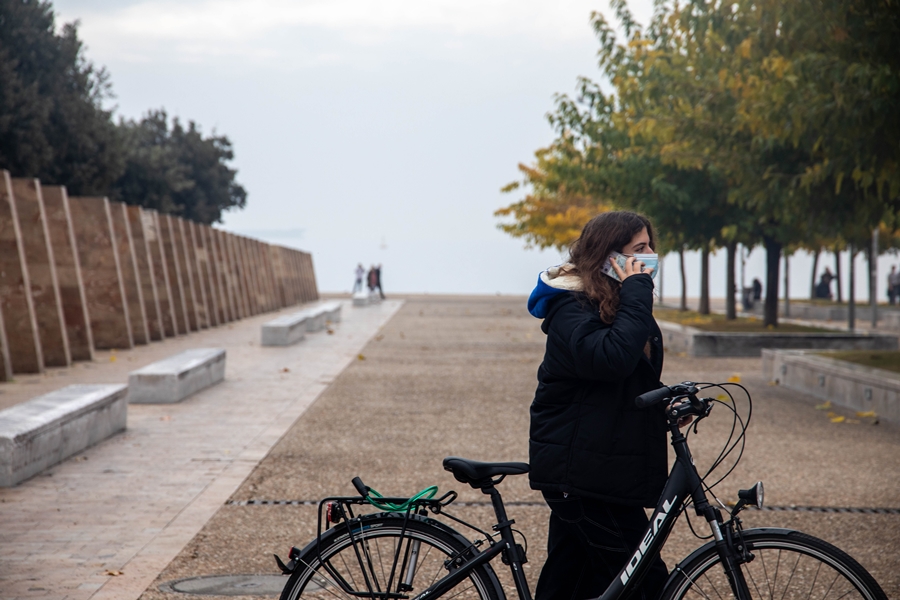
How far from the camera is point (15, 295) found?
15.0 metres

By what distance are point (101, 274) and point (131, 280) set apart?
4.70ft

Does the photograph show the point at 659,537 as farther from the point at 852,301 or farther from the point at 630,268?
the point at 852,301

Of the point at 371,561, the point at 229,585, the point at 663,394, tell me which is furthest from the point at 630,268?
the point at 229,585

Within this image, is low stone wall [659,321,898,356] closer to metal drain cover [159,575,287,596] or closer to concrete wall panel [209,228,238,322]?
metal drain cover [159,575,287,596]

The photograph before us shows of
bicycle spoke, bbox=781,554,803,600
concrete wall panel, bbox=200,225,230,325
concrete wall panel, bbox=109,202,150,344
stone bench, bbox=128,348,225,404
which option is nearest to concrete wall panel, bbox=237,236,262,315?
concrete wall panel, bbox=200,225,230,325

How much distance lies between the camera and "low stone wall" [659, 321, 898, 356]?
63.0 feet

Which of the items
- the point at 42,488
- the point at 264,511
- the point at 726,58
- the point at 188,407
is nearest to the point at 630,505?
the point at 264,511

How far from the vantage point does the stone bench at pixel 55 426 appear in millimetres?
7514

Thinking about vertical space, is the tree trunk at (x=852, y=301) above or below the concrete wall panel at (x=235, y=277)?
below

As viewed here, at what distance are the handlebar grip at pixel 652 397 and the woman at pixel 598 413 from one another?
0.32 feet

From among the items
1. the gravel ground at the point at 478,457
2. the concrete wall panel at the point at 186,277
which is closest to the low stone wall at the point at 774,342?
the gravel ground at the point at 478,457

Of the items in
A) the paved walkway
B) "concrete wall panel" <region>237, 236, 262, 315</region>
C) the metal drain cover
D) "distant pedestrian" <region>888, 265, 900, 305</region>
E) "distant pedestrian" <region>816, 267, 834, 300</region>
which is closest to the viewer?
the metal drain cover

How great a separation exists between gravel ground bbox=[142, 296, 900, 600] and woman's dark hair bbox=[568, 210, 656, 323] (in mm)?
2396

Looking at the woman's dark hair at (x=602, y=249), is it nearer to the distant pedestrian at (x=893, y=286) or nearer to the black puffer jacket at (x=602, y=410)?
the black puffer jacket at (x=602, y=410)
